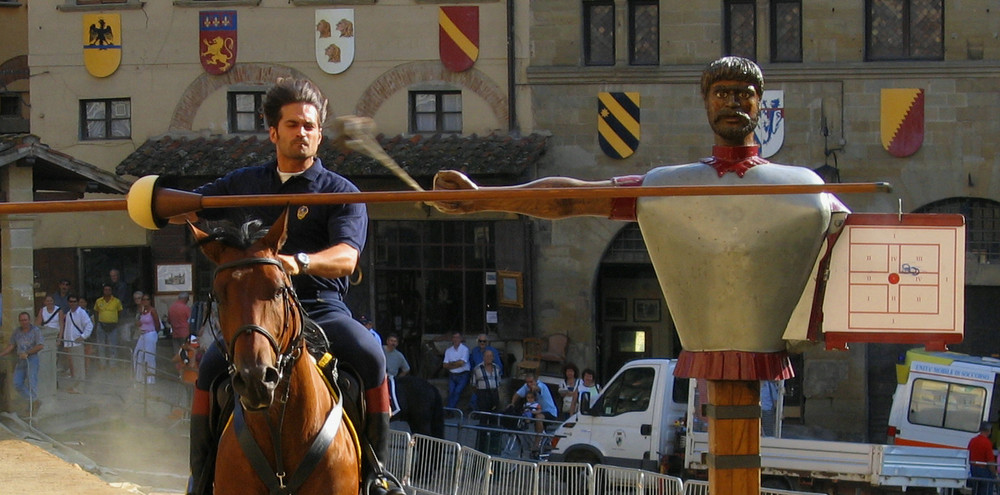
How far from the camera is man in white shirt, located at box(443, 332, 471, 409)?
1997 centimetres

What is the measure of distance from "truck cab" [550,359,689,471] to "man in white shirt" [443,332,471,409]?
12.6ft

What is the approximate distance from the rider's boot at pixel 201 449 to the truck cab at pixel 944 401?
12.3 m

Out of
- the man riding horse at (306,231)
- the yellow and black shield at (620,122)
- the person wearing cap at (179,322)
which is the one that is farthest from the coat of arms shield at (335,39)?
the man riding horse at (306,231)

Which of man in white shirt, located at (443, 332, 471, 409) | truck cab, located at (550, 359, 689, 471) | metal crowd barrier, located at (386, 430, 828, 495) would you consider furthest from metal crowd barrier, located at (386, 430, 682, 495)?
man in white shirt, located at (443, 332, 471, 409)

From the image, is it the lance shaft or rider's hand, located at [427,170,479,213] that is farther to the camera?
rider's hand, located at [427,170,479,213]

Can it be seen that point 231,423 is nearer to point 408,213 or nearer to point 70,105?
point 408,213

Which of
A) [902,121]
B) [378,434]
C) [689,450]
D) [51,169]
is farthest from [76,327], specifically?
[378,434]

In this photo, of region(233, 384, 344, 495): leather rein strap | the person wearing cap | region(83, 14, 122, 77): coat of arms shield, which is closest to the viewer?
region(233, 384, 344, 495): leather rein strap

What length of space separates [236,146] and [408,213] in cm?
318

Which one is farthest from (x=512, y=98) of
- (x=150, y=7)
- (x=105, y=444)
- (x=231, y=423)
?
(x=231, y=423)

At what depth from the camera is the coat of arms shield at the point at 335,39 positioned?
23266mm

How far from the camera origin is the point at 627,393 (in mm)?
16047

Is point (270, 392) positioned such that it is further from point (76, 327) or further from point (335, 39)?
point (335, 39)

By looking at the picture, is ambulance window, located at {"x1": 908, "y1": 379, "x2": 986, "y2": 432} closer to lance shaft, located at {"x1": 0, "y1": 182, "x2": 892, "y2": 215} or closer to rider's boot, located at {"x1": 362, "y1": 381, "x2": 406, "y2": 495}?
rider's boot, located at {"x1": 362, "y1": 381, "x2": 406, "y2": 495}
